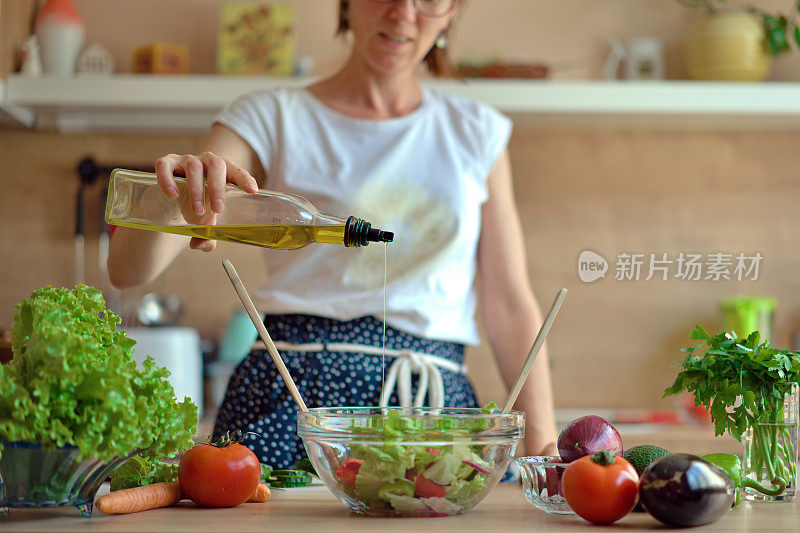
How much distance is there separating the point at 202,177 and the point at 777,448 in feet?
2.07

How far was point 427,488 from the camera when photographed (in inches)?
31.7

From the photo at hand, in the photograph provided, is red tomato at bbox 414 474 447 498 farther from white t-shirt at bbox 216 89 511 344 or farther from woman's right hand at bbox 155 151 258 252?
white t-shirt at bbox 216 89 511 344

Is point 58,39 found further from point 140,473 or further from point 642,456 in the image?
point 642,456

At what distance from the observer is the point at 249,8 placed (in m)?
2.84

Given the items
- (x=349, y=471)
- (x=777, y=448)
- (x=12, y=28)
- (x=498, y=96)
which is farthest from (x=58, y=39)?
(x=777, y=448)

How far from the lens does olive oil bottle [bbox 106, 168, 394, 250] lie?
1.00 meters

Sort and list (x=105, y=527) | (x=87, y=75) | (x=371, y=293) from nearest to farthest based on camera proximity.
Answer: (x=105, y=527)
(x=371, y=293)
(x=87, y=75)

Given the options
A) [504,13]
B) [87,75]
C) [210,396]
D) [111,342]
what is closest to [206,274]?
[210,396]

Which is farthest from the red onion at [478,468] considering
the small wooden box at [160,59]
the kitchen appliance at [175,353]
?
the small wooden box at [160,59]

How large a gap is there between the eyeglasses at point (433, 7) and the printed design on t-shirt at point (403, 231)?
0.85ft

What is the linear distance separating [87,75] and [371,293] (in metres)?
1.68

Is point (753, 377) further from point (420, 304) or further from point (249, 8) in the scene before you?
point (249, 8)

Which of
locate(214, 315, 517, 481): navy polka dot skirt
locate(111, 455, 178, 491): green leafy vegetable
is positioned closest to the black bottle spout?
locate(111, 455, 178, 491): green leafy vegetable

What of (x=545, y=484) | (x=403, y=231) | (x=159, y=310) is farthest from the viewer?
(x=159, y=310)
